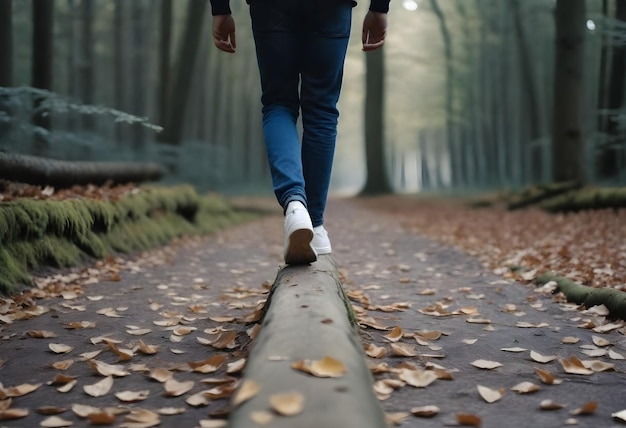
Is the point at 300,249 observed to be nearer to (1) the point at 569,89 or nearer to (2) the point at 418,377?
(2) the point at 418,377

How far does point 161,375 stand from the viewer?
227 cm

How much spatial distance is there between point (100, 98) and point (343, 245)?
59.6 feet

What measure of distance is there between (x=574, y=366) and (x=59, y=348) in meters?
2.31

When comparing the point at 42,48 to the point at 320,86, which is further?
the point at 42,48

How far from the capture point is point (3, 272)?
3629 mm

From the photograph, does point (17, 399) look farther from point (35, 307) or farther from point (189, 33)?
point (189, 33)

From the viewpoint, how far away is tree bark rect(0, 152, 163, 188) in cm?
498

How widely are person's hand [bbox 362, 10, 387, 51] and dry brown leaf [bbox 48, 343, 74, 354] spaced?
2153 mm

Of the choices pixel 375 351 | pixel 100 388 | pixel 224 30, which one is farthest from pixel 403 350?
pixel 224 30

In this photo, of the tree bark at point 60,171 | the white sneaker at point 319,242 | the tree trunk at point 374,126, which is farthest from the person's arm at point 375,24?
the tree trunk at point 374,126

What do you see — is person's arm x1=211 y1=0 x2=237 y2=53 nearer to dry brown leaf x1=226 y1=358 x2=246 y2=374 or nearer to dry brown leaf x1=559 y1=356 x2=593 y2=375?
dry brown leaf x1=226 y1=358 x2=246 y2=374

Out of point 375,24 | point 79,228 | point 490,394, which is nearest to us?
point 490,394

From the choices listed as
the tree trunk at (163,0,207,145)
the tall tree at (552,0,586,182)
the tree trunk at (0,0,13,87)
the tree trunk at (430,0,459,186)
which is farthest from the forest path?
the tree trunk at (430,0,459,186)

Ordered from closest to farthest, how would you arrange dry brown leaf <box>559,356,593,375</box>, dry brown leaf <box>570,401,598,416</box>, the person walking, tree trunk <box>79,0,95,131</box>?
dry brown leaf <box>570,401,598,416</box>, dry brown leaf <box>559,356,593,375</box>, the person walking, tree trunk <box>79,0,95,131</box>
